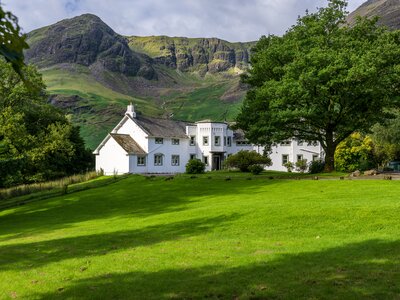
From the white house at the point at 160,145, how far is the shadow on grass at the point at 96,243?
46.1 meters

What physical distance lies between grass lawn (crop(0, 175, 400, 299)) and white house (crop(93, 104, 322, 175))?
39130mm

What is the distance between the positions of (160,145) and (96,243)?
53.3 m

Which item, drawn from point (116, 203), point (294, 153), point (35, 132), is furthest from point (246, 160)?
point (35, 132)

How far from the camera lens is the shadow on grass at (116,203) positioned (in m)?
24.9

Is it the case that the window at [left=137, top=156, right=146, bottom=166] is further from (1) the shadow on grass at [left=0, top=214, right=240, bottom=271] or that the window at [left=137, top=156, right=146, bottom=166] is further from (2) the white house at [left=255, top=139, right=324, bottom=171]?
(1) the shadow on grass at [left=0, top=214, right=240, bottom=271]

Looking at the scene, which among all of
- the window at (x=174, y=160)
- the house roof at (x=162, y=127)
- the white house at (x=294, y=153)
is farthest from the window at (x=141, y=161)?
the white house at (x=294, y=153)

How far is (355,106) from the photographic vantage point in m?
42.1

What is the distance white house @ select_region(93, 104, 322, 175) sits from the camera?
6500 cm

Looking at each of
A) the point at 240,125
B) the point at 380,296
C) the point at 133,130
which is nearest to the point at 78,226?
the point at 380,296

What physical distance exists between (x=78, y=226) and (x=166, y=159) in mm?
47659

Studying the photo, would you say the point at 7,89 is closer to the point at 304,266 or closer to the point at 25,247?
the point at 25,247

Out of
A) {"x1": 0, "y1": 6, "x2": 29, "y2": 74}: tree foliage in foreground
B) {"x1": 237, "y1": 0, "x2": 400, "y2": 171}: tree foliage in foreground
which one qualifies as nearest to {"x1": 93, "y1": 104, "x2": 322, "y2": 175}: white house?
{"x1": 237, "y1": 0, "x2": 400, "y2": 171}: tree foliage in foreground

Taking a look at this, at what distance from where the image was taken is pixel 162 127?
71.4m

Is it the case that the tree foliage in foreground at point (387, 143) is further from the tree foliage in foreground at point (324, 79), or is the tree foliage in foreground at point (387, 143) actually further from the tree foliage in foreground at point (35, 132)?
the tree foliage in foreground at point (35, 132)
